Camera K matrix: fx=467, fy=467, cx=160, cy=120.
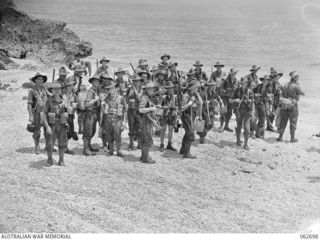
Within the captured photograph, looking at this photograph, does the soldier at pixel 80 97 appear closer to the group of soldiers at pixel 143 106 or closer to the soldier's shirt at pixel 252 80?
the group of soldiers at pixel 143 106

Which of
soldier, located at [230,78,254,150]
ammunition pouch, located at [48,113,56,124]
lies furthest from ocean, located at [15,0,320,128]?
ammunition pouch, located at [48,113,56,124]

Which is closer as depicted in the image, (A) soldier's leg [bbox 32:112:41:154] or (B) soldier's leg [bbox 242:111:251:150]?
(A) soldier's leg [bbox 32:112:41:154]

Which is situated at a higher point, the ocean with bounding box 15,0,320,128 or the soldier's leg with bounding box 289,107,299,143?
the ocean with bounding box 15,0,320,128

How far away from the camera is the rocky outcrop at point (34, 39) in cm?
3212

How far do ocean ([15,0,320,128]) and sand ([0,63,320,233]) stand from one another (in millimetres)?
9373

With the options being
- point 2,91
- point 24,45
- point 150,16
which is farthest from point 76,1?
point 2,91

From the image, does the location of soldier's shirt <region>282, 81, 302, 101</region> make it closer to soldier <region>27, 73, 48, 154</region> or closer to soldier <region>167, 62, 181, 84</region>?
soldier <region>167, 62, 181, 84</region>

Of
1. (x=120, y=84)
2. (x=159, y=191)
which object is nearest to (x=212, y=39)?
(x=120, y=84)

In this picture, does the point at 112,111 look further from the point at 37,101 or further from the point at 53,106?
the point at 37,101

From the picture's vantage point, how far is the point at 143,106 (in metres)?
12.5

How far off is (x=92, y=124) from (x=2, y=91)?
974cm

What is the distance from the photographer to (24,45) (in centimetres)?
3291

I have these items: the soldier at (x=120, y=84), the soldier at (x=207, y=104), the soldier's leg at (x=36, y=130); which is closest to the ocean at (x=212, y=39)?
the soldier at (x=207, y=104)

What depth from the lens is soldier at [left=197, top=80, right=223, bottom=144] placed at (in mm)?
15047
